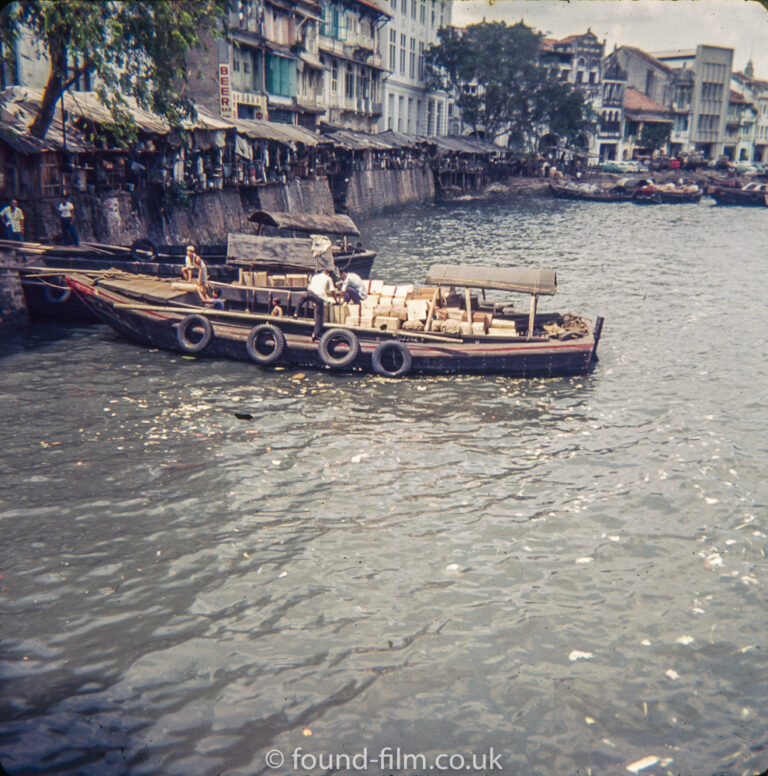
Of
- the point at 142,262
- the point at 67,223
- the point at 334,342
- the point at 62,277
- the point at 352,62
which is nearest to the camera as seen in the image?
the point at 334,342

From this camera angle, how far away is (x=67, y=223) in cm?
2277

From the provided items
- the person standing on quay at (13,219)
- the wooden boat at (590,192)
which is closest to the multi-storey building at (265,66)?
the person standing on quay at (13,219)

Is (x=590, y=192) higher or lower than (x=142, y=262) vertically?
higher

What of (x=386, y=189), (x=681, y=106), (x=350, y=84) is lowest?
(x=386, y=189)

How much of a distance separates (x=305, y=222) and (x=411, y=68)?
58295 millimetres

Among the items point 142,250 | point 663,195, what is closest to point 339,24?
point 663,195

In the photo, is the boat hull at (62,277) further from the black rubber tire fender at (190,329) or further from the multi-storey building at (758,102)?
the multi-storey building at (758,102)

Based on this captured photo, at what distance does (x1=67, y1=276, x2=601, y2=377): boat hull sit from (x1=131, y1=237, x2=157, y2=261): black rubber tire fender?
588 centimetres

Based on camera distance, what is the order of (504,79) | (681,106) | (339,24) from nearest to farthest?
(339,24), (504,79), (681,106)

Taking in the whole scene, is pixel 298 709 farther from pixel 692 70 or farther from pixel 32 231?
pixel 692 70

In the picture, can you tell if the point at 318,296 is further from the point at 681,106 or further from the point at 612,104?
the point at 681,106

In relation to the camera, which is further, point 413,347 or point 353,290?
point 353,290

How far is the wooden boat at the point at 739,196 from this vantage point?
220 feet

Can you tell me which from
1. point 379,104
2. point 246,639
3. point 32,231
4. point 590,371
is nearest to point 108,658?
point 246,639
